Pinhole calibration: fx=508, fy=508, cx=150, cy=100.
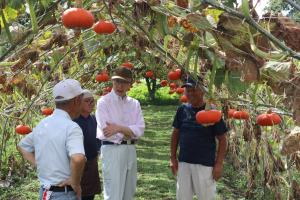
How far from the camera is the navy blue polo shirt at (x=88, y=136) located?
13.2 feet

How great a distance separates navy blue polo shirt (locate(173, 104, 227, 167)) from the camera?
4.11m

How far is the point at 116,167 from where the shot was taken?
4258mm

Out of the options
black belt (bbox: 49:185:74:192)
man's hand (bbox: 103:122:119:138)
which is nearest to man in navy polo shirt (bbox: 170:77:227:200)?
man's hand (bbox: 103:122:119:138)

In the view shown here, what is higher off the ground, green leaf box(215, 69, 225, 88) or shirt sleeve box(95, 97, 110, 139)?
green leaf box(215, 69, 225, 88)

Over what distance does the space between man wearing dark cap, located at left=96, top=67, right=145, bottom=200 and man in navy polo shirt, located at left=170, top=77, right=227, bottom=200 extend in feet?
1.39

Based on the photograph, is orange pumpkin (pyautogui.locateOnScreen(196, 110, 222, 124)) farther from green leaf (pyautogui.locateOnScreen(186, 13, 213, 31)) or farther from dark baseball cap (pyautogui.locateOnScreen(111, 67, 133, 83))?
dark baseball cap (pyautogui.locateOnScreen(111, 67, 133, 83))

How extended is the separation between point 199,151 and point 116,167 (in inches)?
28.0

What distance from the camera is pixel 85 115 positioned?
4199 mm

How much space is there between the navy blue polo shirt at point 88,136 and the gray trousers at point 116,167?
0.66 feet

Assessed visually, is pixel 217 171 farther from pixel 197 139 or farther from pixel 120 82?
pixel 120 82

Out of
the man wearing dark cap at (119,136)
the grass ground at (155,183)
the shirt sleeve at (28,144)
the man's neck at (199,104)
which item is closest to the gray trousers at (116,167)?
the man wearing dark cap at (119,136)

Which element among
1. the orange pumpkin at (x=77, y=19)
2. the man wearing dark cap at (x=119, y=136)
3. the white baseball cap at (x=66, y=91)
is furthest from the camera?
the man wearing dark cap at (x=119, y=136)

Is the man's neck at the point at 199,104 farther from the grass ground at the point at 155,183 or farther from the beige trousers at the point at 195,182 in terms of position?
the grass ground at the point at 155,183

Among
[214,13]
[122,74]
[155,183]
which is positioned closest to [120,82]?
[122,74]
